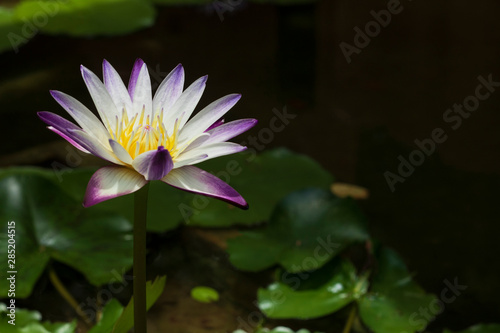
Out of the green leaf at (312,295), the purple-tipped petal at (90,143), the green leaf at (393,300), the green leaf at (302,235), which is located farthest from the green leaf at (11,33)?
the purple-tipped petal at (90,143)

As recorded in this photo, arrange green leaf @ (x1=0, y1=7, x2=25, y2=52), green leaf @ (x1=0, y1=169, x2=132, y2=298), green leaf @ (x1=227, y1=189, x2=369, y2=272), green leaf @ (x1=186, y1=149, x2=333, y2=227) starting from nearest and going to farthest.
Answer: green leaf @ (x1=0, y1=169, x2=132, y2=298)
green leaf @ (x1=227, y1=189, x2=369, y2=272)
green leaf @ (x1=186, y1=149, x2=333, y2=227)
green leaf @ (x1=0, y1=7, x2=25, y2=52)

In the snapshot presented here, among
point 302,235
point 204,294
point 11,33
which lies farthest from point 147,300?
point 11,33

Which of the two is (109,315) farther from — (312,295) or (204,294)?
(312,295)

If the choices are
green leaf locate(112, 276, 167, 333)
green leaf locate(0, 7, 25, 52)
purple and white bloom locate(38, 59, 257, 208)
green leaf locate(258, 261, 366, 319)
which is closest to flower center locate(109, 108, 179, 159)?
purple and white bloom locate(38, 59, 257, 208)

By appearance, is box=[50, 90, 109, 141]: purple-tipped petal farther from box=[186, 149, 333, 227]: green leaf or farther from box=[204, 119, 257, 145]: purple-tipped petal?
box=[186, 149, 333, 227]: green leaf

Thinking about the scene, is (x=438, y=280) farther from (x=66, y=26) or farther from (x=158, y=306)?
(x=66, y=26)

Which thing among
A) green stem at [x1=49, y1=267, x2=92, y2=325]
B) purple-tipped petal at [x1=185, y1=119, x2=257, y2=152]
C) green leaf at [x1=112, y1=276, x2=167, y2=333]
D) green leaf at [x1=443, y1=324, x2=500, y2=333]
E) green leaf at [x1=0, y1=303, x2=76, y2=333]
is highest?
purple-tipped petal at [x1=185, y1=119, x2=257, y2=152]
